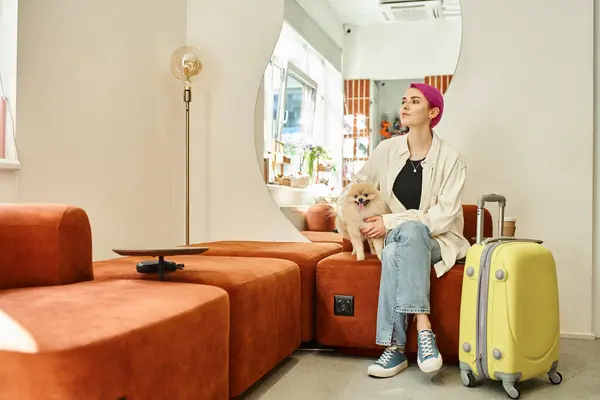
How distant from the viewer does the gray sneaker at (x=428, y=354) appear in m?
2.12

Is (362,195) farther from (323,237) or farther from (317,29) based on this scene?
(317,29)

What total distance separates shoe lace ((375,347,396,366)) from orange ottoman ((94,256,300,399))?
381 millimetres

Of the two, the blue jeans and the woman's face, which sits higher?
the woman's face

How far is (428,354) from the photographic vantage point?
7.08 feet

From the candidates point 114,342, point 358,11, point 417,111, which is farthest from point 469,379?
point 358,11

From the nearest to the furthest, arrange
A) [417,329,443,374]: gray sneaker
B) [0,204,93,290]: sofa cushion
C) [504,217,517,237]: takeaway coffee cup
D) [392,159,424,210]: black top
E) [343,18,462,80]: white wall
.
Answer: [0,204,93,290]: sofa cushion
[417,329,443,374]: gray sneaker
[392,159,424,210]: black top
[504,217,517,237]: takeaway coffee cup
[343,18,462,80]: white wall

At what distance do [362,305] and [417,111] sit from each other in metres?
0.94

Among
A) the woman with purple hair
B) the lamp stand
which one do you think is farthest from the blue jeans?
the lamp stand

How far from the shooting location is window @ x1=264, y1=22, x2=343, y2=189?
3494 millimetres

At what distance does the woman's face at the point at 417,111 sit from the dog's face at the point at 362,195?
379 millimetres

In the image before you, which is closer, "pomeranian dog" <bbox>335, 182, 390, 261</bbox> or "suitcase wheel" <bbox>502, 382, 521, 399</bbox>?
"suitcase wheel" <bbox>502, 382, 521, 399</bbox>

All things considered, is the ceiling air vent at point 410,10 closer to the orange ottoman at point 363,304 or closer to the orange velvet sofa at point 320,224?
the orange velvet sofa at point 320,224

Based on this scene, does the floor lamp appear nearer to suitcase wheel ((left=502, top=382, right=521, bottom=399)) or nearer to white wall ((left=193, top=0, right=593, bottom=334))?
white wall ((left=193, top=0, right=593, bottom=334))

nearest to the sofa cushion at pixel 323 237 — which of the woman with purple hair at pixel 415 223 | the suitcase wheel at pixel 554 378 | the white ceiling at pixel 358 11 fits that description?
the woman with purple hair at pixel 415 223
